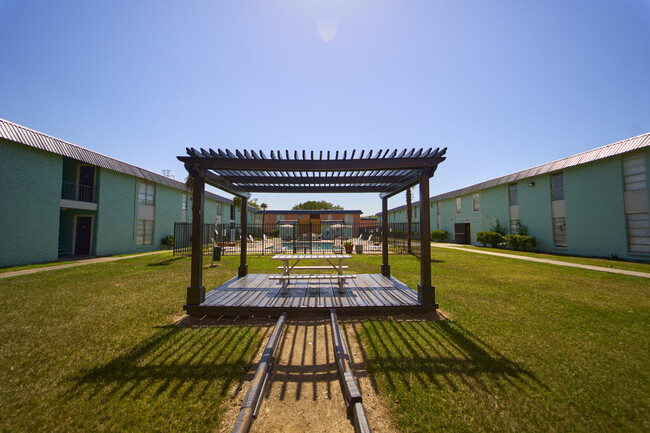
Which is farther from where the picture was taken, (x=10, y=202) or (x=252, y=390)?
(x=10, y=202)

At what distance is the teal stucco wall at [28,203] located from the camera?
10.9 metres

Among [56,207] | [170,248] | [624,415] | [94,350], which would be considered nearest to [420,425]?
[624,415]

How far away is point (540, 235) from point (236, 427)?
896 inches

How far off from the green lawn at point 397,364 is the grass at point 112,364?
0.02 metres

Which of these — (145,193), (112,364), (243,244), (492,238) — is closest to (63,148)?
(145,193)

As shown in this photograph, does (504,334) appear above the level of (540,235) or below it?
below

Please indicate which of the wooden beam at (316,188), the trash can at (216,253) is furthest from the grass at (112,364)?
the trash can at (216,253)

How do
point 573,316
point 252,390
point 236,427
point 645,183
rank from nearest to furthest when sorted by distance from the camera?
1. point 236,427
2. point 252,390
3. point 573,316
4. point 645,183

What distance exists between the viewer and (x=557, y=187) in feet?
54.7

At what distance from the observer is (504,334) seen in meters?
4.25

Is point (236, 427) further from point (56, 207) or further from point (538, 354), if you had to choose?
point (56, 207)

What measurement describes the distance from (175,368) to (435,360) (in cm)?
358

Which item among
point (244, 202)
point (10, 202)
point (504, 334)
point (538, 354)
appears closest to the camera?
point (538, 354)

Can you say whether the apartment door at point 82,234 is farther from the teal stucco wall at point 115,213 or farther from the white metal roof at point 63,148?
the white metal roof at point 63,148
